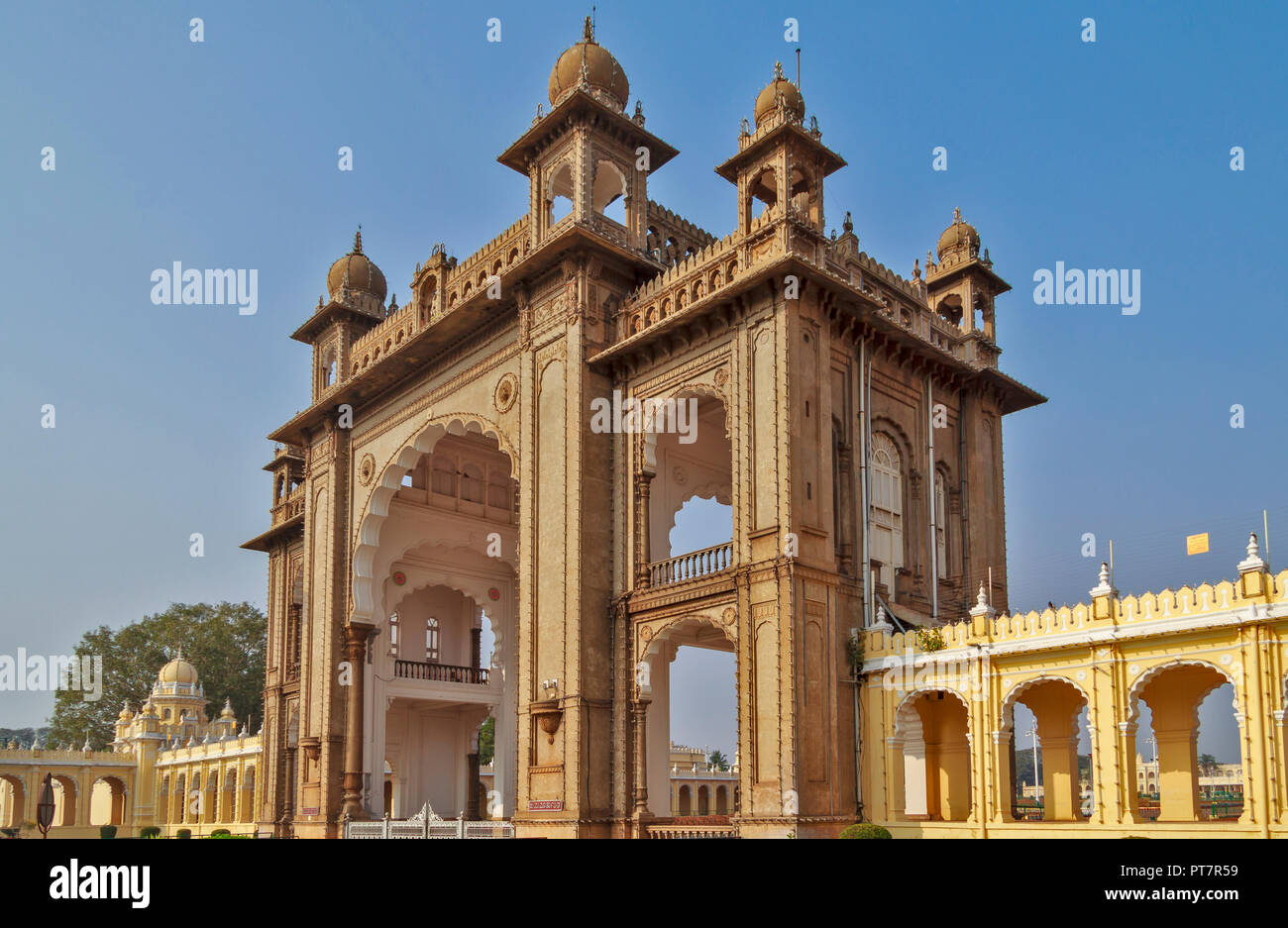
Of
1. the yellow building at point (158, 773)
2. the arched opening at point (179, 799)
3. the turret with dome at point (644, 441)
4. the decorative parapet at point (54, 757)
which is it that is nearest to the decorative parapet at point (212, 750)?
the yellow building at point (158, 773)

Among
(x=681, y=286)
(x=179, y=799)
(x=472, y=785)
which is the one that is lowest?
(x=179, y=799)

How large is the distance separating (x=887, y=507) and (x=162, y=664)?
190 feet

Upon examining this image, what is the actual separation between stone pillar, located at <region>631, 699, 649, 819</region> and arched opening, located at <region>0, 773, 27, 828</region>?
4401 cm

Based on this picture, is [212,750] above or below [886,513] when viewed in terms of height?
below

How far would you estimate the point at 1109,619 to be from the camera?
1808 cm

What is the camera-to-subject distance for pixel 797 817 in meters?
18.9

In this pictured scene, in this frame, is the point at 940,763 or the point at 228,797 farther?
the point at 228,797

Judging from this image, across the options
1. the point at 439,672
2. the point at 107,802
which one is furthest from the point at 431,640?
the point at 107,802

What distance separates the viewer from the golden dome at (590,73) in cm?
2508

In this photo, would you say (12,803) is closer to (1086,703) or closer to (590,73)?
(590,73)

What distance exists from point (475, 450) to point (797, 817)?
61.0 ft

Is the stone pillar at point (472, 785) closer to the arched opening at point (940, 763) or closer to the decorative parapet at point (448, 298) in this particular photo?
the decorative parapet at point (448, 298)
